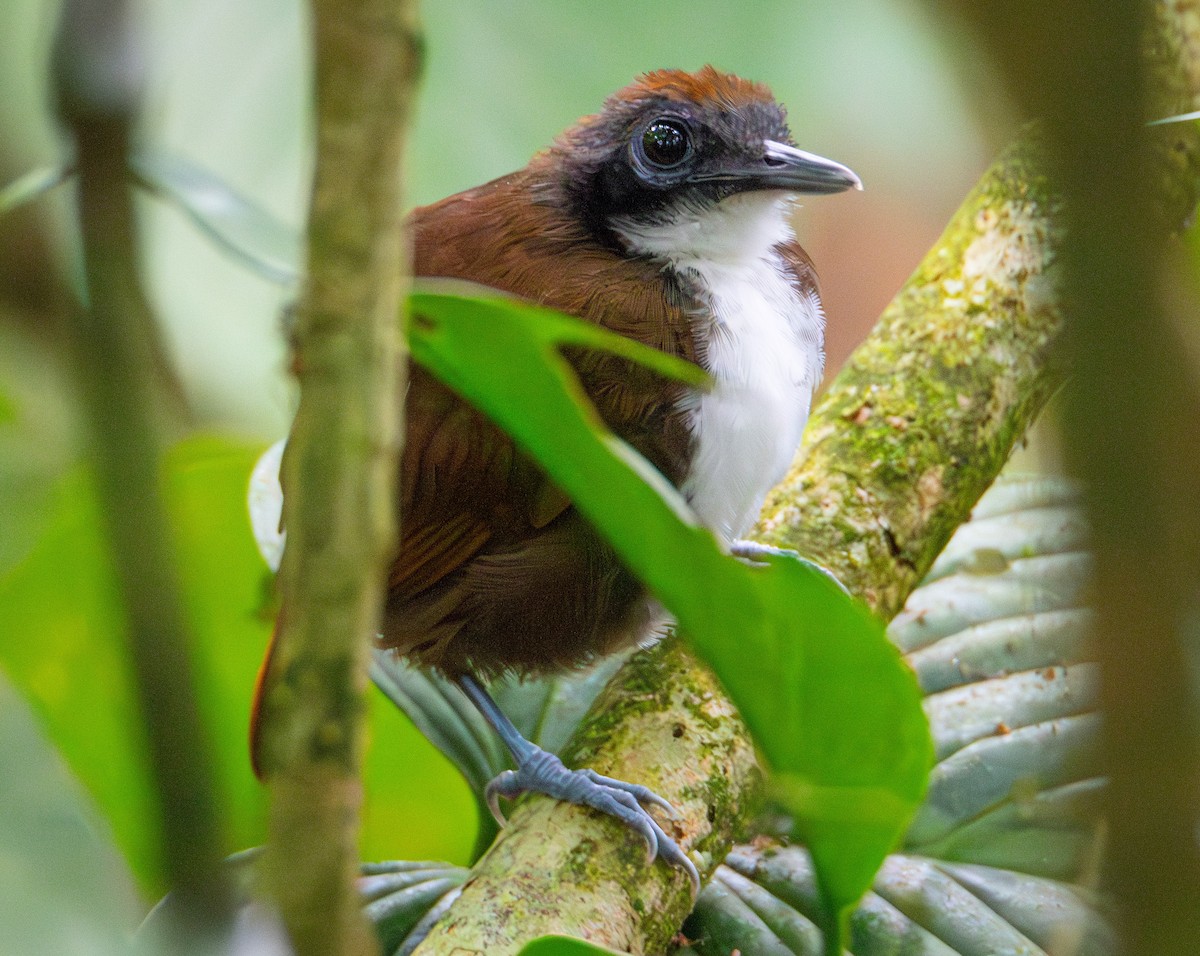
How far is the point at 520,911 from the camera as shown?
142cm

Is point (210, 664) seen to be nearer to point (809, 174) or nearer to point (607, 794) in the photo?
point (607, 794)

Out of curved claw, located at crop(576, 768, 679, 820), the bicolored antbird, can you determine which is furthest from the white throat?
curved claw, located at crop(576, 768, 679, 820)

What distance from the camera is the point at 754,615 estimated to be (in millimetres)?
760

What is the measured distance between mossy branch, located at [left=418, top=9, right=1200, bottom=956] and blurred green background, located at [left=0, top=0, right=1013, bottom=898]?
0.27 m

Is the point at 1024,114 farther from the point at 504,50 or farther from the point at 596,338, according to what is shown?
the point at 504,50

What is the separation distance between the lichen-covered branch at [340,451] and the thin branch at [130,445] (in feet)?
0.26

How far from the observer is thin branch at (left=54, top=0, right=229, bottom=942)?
0.61 m

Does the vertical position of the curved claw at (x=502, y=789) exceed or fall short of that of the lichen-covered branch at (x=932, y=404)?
it falls short

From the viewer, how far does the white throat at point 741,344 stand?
1.80 meters

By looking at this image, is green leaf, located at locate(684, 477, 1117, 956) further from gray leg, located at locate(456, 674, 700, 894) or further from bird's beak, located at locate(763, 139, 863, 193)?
bird's beak, located at locate(763, 139, 863, 193)

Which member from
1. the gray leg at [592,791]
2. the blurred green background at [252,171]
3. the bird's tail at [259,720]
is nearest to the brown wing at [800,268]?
the blurred green background at [252,171]

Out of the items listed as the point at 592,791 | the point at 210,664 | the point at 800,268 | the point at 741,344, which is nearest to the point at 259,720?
the point at 210,664

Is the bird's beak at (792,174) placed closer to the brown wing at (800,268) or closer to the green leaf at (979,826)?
the brown wing at (800,268)

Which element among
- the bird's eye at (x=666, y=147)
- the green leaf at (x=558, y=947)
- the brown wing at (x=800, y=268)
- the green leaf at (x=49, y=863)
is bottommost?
the green leaf at (x=49, y=863)
